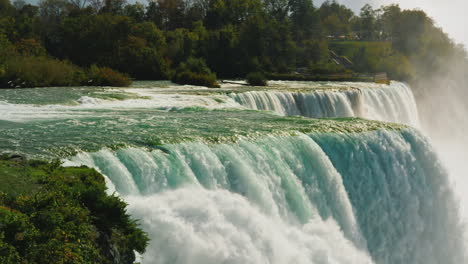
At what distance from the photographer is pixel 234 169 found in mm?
12422

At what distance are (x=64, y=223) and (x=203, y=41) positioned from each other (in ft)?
163

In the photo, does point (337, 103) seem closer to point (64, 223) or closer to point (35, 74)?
point (35, 74)

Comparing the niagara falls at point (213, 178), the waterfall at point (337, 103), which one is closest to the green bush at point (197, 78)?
the niagara falls at point (213, 178)

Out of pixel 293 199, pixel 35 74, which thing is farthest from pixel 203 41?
pixel 293 199

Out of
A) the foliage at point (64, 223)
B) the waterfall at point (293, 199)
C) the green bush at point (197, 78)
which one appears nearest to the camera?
the foliage at point (64, 223)

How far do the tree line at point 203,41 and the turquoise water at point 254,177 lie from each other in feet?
44.6

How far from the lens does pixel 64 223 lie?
25.0 feet

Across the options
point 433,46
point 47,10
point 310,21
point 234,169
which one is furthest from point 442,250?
point 47,10

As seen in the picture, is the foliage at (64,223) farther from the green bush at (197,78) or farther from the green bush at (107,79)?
the green bush at (197,78)

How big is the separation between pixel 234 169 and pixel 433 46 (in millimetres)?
69623

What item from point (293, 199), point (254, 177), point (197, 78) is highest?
point (197, 78)

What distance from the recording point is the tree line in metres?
44.0

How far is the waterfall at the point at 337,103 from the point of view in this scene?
2605 centimetres

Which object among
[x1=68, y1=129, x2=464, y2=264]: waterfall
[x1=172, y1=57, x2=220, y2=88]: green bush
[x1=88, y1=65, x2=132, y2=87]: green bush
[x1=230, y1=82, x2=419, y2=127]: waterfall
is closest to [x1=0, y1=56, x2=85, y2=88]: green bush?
[x1=88, y1=65, x2=132, y2=87]: green bush
